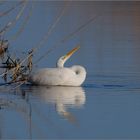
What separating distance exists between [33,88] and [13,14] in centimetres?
907

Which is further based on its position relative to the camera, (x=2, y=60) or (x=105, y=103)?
(x=2, y=60)

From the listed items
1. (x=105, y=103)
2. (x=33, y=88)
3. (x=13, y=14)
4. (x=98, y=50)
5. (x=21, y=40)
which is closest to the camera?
(x=105, y=103)

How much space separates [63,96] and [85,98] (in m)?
0.36

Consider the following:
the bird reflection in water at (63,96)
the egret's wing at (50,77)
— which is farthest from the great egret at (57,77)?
the bird reflection in water at (63,96)

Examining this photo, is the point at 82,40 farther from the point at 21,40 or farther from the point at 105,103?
the point at 105,103

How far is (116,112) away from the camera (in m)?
10.4

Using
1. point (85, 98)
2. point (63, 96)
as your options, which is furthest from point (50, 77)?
point (85, 98)

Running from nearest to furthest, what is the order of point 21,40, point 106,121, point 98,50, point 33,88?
point 106,121 → point 33,88 → point 98,50 → point 21,40

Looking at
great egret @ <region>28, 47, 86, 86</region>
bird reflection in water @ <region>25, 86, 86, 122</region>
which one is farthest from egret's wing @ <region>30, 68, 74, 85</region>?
bird reflection in water @ <region>25, 86, 86, 122</region>

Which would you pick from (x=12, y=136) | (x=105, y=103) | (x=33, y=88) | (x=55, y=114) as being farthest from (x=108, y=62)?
(x=12, y=136)

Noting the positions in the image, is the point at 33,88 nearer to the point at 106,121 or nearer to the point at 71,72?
the point at 71,72

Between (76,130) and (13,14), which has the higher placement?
(13,14)

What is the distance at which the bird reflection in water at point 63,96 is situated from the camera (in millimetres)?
10383

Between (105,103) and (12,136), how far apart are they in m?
2.36
